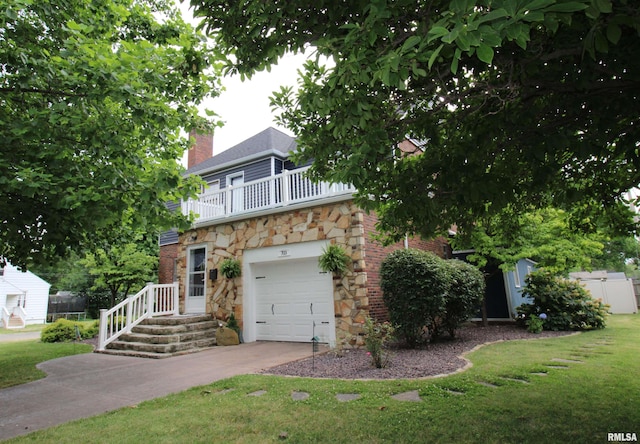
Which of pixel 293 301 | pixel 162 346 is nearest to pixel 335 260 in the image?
pixel 293 301

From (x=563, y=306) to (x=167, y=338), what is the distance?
10.9 m

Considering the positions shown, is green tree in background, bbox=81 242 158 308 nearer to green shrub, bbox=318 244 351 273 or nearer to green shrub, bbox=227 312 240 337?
green shrub, bbox=227 312 240 337

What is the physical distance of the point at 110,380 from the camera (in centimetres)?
658

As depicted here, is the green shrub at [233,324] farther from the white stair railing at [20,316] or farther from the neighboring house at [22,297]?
the neighboring house at [22,297]

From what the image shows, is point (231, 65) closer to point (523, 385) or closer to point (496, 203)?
point (496, 203)

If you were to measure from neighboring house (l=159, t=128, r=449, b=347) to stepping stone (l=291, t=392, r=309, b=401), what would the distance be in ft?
12.7

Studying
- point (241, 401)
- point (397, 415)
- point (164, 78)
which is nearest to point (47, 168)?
point (164, 78)

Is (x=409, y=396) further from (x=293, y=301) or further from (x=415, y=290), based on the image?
(x=293, y=301)

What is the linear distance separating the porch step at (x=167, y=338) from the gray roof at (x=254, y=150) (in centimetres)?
658

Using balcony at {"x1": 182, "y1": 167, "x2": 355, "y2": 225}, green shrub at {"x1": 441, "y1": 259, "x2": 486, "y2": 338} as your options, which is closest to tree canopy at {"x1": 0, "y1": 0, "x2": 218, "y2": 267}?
balcony at {"x1": 182, "y1": 167, "x2": 355, "y2": 225}

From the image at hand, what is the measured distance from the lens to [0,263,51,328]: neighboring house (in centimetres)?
2433

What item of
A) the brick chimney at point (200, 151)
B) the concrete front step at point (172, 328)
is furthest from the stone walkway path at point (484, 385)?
the brick chimney at point (200, 151)

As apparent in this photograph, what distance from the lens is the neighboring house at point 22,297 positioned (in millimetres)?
24331

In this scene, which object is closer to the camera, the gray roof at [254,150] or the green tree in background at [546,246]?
the green tree in background at [546,246]
